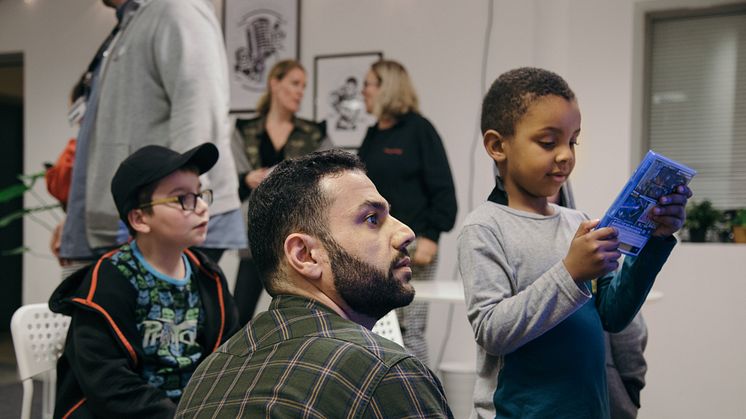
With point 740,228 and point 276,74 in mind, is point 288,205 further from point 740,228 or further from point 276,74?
point 740,228

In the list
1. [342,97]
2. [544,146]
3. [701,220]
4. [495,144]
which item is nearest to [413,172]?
[342,97]

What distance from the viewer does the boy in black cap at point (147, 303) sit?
1.86 meters

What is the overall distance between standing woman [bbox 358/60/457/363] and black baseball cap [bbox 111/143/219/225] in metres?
→ 1.97

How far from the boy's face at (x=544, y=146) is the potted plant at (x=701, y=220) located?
3049mm

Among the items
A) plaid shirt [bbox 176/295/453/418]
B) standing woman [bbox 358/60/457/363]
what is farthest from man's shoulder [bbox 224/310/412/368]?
standing woman [bbox 358/60/457/363]

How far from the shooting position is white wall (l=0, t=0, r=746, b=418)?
4.04 m

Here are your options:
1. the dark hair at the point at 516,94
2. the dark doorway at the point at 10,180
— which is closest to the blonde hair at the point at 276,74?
the dark hair at the point at 516,94

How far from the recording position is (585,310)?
4.76ft

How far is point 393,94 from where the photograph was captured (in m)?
4.10

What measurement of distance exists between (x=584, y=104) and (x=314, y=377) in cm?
387

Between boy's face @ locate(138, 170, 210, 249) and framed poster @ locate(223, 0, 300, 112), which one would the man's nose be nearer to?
boy's face @ locate(138, 170, 210, 249)

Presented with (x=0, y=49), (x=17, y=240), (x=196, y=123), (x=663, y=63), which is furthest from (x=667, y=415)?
(x=17, y=240)

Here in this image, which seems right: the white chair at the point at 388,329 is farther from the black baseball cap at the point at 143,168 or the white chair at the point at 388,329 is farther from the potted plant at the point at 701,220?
the potted plant at the point at 701,220

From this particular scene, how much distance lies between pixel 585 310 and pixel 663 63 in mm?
3588
